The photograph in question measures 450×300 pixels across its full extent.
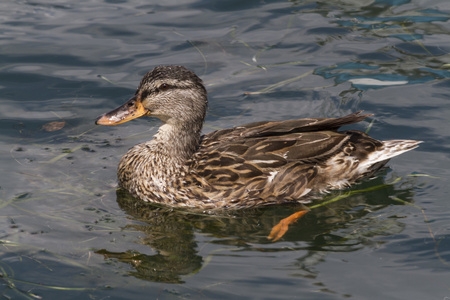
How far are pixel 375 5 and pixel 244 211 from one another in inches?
254

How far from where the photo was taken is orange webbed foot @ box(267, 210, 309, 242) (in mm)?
7195

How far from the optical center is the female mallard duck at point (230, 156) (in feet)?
25.5

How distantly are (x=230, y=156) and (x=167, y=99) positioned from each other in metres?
0.96

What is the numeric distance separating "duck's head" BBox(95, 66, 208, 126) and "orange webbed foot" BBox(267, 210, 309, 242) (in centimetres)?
156

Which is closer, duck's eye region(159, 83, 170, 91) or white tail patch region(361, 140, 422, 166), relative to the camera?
duck's eye region(159, 83, 170, 91)

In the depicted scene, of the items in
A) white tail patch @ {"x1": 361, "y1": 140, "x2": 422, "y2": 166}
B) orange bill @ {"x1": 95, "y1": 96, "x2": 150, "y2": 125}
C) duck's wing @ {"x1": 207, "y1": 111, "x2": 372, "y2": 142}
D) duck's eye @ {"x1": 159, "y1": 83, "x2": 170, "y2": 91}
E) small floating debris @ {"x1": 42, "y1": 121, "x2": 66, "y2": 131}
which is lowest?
small floating debris @ {"x1": 42, "y1": 121, "x2": 66, "y2": 131}

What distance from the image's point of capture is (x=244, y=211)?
307 inches

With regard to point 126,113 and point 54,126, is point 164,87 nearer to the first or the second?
point 126,113

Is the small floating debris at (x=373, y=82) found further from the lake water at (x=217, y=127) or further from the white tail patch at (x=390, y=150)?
the white tail patch at (x=390, y=150)

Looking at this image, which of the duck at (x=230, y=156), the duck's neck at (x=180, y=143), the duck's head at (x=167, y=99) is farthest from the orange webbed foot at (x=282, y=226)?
the duck's head at (x=167, y=99)

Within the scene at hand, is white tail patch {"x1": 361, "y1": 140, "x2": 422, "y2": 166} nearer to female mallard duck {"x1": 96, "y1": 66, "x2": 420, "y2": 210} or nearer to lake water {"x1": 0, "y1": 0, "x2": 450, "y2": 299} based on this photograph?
female mallard duck {"x1": 96, "y1": 66, "x2": 420, "y2": 210}

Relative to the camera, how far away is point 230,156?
306 inches

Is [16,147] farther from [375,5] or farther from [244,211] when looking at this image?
[375,5]

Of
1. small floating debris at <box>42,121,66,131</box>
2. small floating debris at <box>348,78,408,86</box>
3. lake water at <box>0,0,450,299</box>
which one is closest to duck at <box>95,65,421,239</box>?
lake water at <box>0,0,450,299</box>
